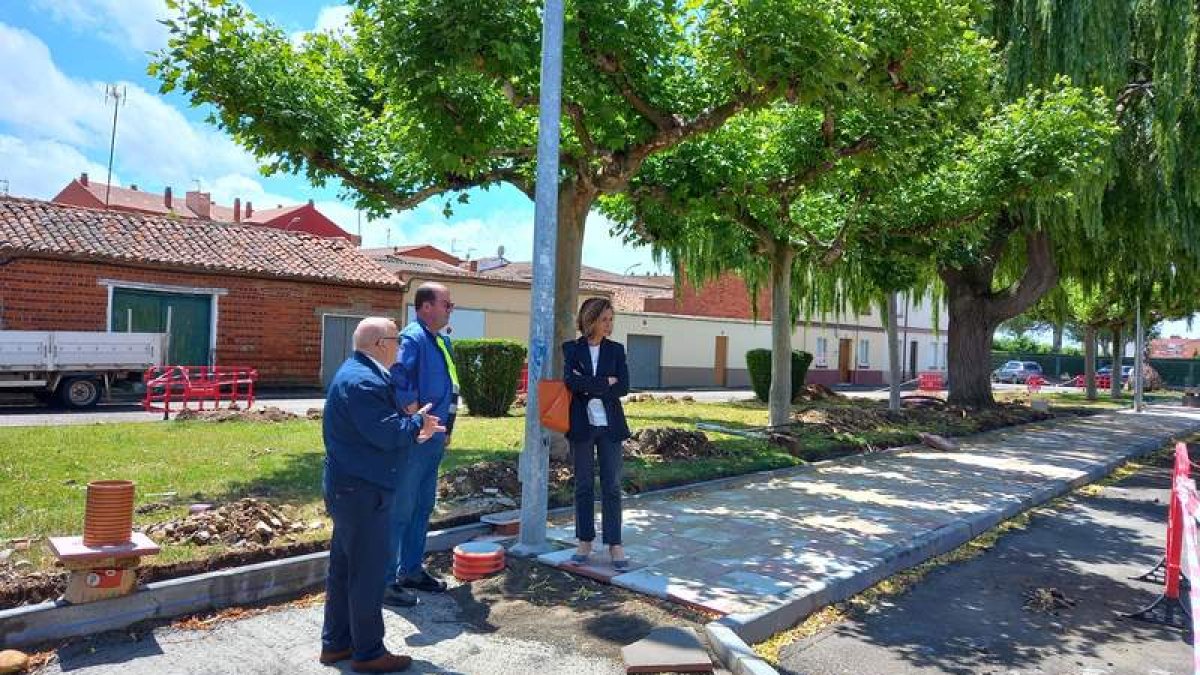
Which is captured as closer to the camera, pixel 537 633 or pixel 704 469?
pixel 537 633

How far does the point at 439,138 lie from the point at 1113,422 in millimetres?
20393

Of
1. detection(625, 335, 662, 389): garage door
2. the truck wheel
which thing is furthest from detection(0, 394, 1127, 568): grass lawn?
detection(625, 335, 662, 389): garage door

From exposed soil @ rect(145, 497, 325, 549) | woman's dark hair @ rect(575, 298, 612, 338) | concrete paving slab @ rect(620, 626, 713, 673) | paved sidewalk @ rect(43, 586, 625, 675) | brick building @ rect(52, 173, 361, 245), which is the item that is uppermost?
brick building @ rect(52, 173, 361, 245)

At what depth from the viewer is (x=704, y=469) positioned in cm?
940

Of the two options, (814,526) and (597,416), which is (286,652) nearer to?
(597,416)

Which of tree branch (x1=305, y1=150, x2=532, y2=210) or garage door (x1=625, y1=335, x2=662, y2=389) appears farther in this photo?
garage door (x1=625, y1=335, x2=662, y2=389)

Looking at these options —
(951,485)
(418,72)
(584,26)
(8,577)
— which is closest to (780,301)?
(951,485)

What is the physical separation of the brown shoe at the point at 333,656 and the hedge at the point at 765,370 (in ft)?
63.8

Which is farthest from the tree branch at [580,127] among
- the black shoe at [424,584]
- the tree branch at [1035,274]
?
the tree branch at [1035,274]

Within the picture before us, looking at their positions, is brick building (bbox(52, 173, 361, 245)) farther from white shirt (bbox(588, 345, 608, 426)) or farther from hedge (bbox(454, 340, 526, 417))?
white shirt (bbox(588, 345, 608, 426))

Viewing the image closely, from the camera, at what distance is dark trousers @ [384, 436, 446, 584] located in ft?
16.4

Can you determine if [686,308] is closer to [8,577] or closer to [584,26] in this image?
[584,26]

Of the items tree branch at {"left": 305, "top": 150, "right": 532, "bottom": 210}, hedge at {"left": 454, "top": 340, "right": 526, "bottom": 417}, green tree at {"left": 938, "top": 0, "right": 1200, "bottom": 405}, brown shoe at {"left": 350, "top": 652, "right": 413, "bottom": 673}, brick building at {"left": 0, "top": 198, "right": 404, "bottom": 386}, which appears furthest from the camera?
brick building at {"left": 0, "top": 198, "right": 404, "bottom": 386}

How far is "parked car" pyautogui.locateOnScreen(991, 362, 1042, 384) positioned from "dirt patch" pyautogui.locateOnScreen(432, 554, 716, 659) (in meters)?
53.8
